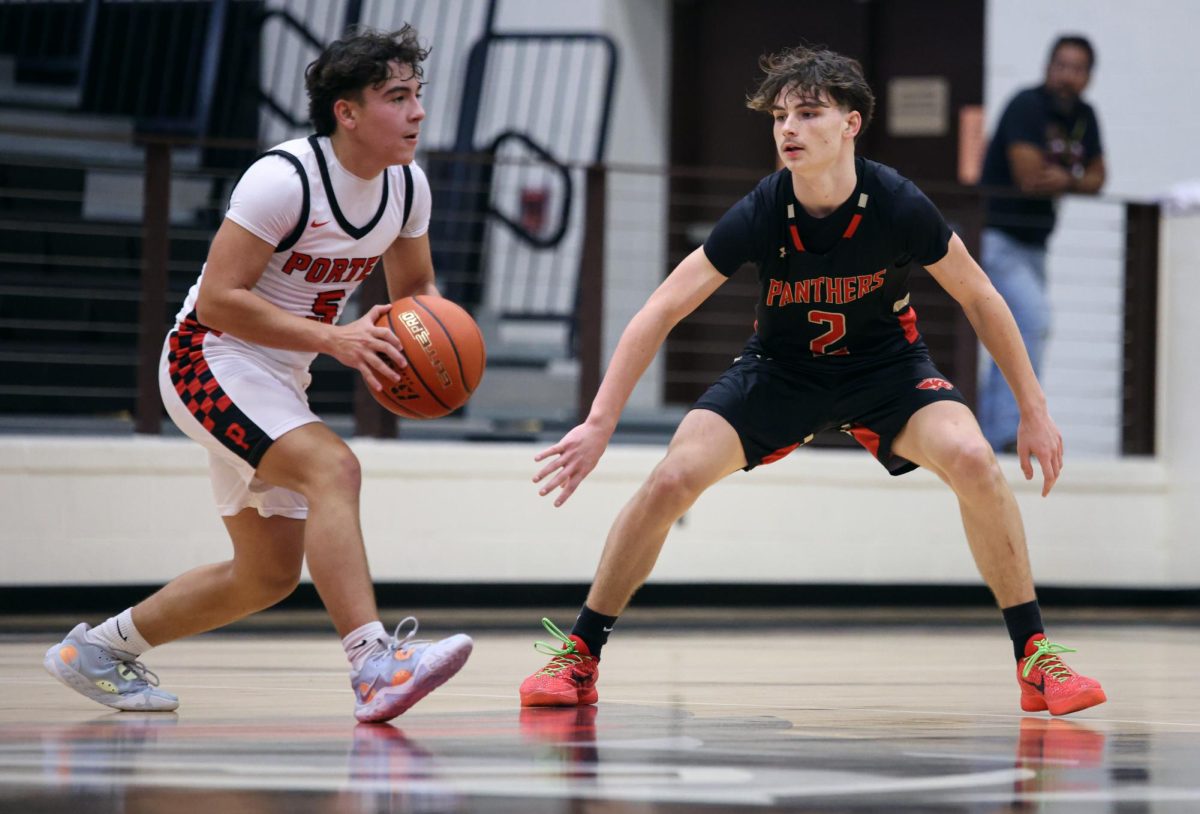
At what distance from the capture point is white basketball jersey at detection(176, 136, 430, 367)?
414cm

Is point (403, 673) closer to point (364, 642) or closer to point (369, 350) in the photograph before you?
point (364, 642)

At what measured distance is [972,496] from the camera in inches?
177

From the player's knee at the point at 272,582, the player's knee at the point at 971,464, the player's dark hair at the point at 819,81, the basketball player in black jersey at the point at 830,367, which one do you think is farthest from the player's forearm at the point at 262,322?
the player's knee at the point at 971,464

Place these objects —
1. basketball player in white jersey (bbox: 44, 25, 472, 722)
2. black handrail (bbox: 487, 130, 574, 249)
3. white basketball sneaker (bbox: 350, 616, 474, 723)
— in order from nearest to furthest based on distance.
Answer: white basketball sneaker (bbox: 350, 616, 474, 723)
basketball player in white jersey (bbox: 44, 25, 472, 722)
black handrail (bbox: 487, 130, 574, 249)

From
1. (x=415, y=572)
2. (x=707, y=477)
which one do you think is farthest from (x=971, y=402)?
(x=707, y=477)

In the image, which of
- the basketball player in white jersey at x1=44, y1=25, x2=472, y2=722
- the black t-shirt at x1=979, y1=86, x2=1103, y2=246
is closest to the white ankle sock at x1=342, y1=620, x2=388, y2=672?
the basketball player in white jersey at x1=44, y1=25, x2=472, y2=722

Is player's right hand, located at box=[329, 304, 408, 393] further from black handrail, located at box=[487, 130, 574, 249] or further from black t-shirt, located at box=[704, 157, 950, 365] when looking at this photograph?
black handrail, located at box=[487, 130, 574, 249]

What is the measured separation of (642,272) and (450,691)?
6.22m

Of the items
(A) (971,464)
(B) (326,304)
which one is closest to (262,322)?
(B) (326,304)

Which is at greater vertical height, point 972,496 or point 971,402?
point 971,402

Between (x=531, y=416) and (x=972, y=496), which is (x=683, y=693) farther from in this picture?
(x=531, y=416)

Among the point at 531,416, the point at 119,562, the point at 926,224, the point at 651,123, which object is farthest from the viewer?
the point at 651,123

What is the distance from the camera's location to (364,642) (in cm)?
403

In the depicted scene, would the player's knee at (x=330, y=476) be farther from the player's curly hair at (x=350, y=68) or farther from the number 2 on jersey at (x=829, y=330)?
the number 2 on jersey at (x=829, y=330)
